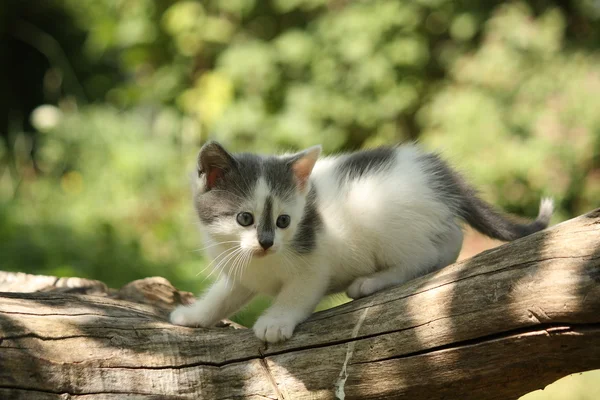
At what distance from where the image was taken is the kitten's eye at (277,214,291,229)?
2.94 m

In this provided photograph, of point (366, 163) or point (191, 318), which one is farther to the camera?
point (366, 163)

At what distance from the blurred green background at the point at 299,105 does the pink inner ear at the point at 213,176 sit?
2.77 metres

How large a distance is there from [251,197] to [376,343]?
82 cm

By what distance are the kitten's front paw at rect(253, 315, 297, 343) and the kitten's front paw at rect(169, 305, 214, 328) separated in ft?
1.22

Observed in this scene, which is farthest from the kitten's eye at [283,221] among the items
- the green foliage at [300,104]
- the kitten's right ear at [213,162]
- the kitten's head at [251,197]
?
the green foliage at [300,104]

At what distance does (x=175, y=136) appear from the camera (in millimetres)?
7965

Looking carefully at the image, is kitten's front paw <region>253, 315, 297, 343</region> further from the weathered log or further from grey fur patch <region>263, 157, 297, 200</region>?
grey fur patch <region>263, 157, 297, 200</region>

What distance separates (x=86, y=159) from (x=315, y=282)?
511cm

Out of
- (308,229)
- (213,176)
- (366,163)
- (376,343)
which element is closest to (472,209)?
(366,163)

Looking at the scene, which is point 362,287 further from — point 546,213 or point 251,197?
point 546,213

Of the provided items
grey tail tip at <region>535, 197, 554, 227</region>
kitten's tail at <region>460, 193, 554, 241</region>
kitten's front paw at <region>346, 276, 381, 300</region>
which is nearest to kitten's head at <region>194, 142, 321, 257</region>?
kitten's front paw at <region>346, 276, 381, 300</region>

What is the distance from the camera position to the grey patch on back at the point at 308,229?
300 cm

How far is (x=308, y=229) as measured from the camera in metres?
3.05

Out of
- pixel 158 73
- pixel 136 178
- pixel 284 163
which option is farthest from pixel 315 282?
pixel 158 73
